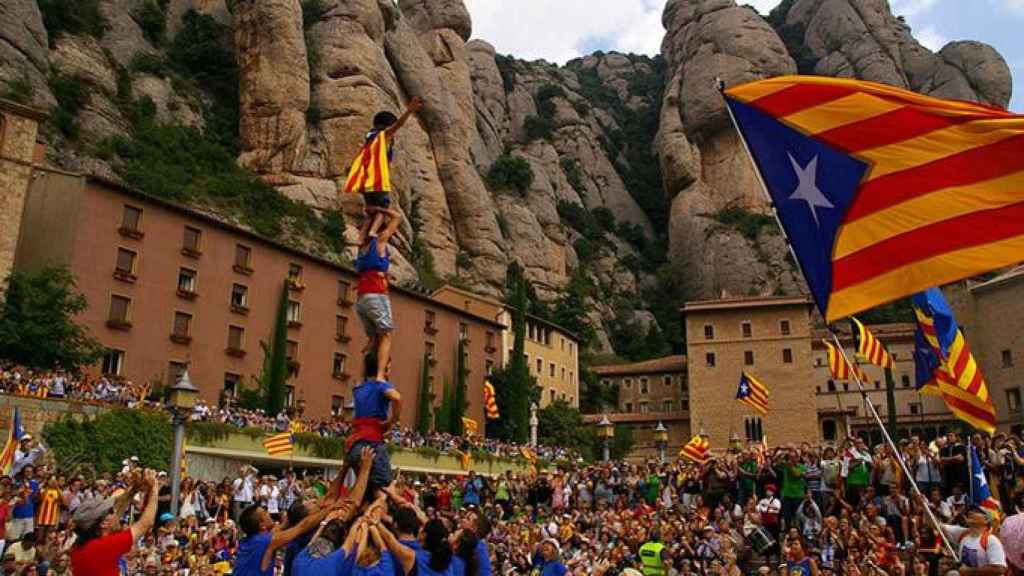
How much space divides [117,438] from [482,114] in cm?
7649

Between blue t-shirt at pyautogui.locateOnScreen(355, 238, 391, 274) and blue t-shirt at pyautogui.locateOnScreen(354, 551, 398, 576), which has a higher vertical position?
blue t-shirt at pyautogui.locateOnScreen(355, 238, 391, 274)

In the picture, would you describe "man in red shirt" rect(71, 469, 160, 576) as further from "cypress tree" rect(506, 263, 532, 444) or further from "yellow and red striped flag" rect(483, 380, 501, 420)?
"cypress tree" rect(506, 263, 532, 444)

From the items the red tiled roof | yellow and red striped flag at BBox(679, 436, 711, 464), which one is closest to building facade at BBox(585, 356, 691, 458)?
the red tiled roof

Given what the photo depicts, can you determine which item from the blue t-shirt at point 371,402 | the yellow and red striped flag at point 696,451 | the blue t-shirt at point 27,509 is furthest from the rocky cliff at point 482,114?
the blue t-shirt at point 371,402

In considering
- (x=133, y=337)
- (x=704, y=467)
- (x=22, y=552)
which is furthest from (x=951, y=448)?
(x=133, y=337)

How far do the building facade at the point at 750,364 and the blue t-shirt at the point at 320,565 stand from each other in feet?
208

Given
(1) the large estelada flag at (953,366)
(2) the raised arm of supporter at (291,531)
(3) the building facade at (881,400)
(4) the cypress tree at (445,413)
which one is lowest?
(2) the raised arm of supporter at (291,531)

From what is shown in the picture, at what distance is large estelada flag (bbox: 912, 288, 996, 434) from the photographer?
16.2m

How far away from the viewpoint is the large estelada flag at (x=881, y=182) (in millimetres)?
6941

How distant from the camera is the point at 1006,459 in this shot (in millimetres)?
16875

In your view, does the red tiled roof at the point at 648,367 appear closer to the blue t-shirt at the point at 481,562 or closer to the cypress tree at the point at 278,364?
the cypress tree at the point at 278,364

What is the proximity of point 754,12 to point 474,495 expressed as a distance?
9425cm

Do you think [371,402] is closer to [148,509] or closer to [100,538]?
[148,509]

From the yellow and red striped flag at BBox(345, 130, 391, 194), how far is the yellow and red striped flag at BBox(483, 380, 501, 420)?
4107cm
